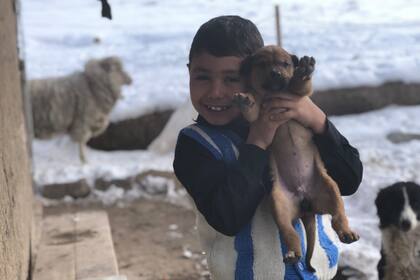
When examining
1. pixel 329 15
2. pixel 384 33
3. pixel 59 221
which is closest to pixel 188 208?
pixel 59 221

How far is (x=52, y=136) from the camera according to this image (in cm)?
897

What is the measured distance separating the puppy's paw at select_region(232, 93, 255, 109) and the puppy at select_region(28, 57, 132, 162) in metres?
7.41

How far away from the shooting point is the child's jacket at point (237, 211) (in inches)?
63.7

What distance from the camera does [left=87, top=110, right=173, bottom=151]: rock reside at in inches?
364

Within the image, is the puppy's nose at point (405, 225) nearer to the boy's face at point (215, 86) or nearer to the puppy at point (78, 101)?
the boy's face at point (215, 86)

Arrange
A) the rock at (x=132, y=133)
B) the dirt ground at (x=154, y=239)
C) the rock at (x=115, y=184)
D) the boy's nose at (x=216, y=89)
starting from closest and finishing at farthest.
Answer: the boy's nose at (x=216, y=89) → the dirt ground at (x=154, y=239) → the rock at (x=115, y=184) → the rock at (x=132, y=133)

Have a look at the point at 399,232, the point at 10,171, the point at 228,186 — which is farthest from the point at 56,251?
the point at 228,186

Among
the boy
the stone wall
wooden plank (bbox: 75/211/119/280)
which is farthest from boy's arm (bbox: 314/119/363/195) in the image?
wooden plank (bbox: 75/211/119/280)

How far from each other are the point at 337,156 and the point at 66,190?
19.2ft

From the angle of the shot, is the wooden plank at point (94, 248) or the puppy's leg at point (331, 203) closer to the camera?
the puppy's leg at point (331, 203)

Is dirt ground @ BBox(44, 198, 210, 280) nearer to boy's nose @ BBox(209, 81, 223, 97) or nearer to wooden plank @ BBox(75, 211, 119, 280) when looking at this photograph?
wooden plank @ BBox(75, 211, 119, 280)

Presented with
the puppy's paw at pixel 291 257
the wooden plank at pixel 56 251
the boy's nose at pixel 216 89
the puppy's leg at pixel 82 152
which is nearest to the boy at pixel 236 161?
the boy's nose at pixel 216 89

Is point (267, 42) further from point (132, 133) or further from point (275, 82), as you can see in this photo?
point (275, 82)

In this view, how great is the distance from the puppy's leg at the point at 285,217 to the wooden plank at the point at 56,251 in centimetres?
250
